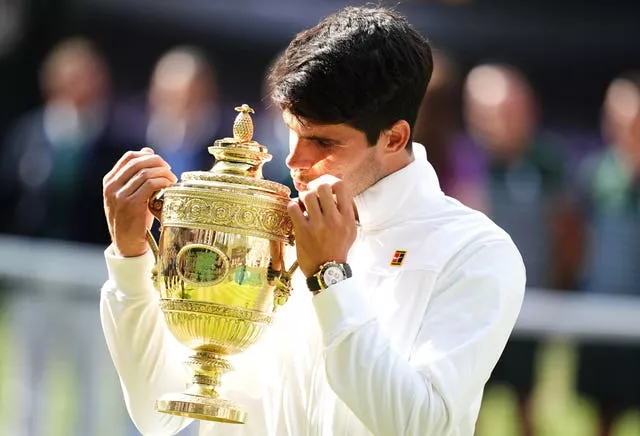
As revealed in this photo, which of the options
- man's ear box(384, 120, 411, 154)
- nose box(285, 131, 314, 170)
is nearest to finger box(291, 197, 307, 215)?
nose box(285, 131, 314, 170)

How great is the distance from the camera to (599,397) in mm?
7219

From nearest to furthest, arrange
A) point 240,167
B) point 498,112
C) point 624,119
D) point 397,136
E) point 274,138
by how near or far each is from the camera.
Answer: point 240,167
point 397,136
point 624,119
point 498,112
point 274,138

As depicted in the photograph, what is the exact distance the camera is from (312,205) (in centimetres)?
339

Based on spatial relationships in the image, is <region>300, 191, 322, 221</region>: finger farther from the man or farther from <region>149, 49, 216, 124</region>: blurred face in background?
<region>149, 49, 216, 124</region>: blurred face in background


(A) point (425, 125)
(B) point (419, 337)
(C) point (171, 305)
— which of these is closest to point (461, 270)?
(B) point (419, 337)

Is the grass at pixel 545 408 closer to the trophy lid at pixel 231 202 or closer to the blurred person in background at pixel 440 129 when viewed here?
the blurred person in background at pixel 440 129

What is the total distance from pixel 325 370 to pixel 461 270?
419 millimetres

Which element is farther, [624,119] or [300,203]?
[624,119]

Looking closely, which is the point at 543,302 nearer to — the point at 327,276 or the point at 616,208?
the point at 616,208

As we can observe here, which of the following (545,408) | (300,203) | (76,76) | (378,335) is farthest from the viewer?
(76,76)

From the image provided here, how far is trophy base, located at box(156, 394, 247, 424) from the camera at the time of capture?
137 inches

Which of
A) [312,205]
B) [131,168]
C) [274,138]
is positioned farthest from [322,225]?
[274,138]

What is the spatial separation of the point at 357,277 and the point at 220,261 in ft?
1.07

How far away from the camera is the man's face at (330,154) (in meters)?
3.61
